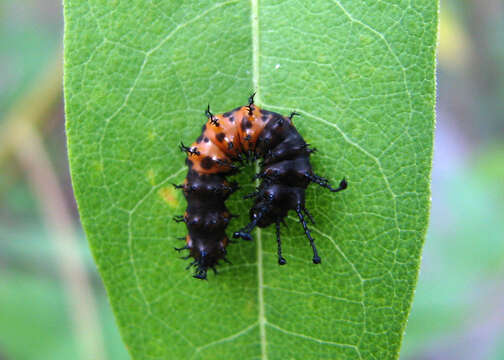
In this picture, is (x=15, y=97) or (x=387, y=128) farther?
(x=15, y=97)

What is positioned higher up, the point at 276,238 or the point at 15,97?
the point at 15,97

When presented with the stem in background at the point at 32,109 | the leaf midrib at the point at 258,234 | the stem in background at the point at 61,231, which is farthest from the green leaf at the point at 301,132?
the stem in background at the point at 32,109

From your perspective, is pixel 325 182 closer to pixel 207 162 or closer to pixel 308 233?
pixel 308 233

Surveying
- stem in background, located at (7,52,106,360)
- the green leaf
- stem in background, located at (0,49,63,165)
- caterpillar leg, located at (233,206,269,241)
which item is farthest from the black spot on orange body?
stem in background, located at (0,49,63,165)

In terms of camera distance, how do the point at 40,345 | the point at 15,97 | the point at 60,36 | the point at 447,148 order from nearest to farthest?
the point at 40,345, the point at 15,97, the point at 60,36, the point at 447,148

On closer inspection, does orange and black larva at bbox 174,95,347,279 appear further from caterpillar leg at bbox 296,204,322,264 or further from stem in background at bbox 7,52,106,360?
stem in background at bbox 7,52,106,360

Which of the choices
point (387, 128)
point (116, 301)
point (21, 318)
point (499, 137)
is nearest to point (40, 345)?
point (21, 318)

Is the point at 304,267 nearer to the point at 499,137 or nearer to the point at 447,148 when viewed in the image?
the point at 447,148

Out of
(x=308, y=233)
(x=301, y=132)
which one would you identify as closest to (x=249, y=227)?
(x=308, y=233)
